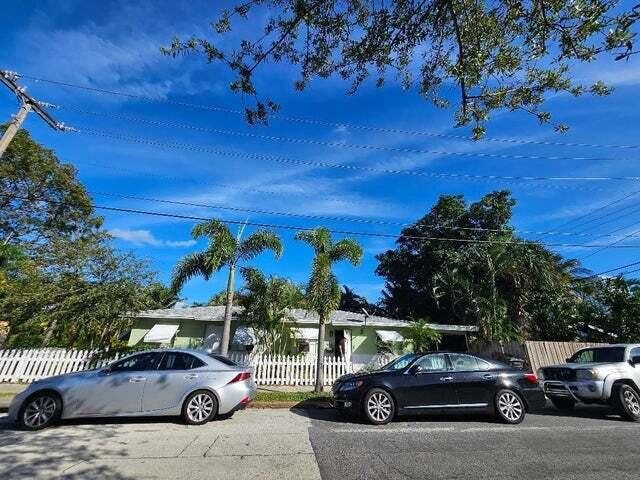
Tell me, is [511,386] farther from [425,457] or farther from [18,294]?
[18,294]

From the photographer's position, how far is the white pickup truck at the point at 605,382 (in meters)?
8.61

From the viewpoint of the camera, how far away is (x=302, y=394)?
1126cm

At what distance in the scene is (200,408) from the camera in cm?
730

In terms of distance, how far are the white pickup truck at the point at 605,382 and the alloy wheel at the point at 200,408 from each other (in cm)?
873

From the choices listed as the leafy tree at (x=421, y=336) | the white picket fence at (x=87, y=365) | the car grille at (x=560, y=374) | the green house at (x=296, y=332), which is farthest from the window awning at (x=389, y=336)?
the car grille at (x=560, y=374)

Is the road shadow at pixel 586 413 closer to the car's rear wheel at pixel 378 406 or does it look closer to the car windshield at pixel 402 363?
the car windshield at pixel 402 363

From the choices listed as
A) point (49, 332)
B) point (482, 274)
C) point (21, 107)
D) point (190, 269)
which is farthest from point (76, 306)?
point (482, 274)

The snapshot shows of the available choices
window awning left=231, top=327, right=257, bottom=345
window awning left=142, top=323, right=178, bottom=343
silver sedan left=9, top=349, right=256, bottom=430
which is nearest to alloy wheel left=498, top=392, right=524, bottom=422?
silver sedan left=9, top=349, right=256, bottom=430

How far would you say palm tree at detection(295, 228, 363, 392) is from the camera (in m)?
12.8

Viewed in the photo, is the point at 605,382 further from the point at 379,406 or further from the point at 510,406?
the point at 379,406

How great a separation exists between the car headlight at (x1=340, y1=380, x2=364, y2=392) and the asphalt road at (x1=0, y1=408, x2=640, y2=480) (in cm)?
69

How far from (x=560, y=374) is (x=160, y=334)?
14729 millimetres

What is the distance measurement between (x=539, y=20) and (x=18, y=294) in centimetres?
1900

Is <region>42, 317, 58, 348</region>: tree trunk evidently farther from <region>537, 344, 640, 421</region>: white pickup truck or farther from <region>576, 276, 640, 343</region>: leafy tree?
<region>576, 276, 640, 343</region>: leafy tree
